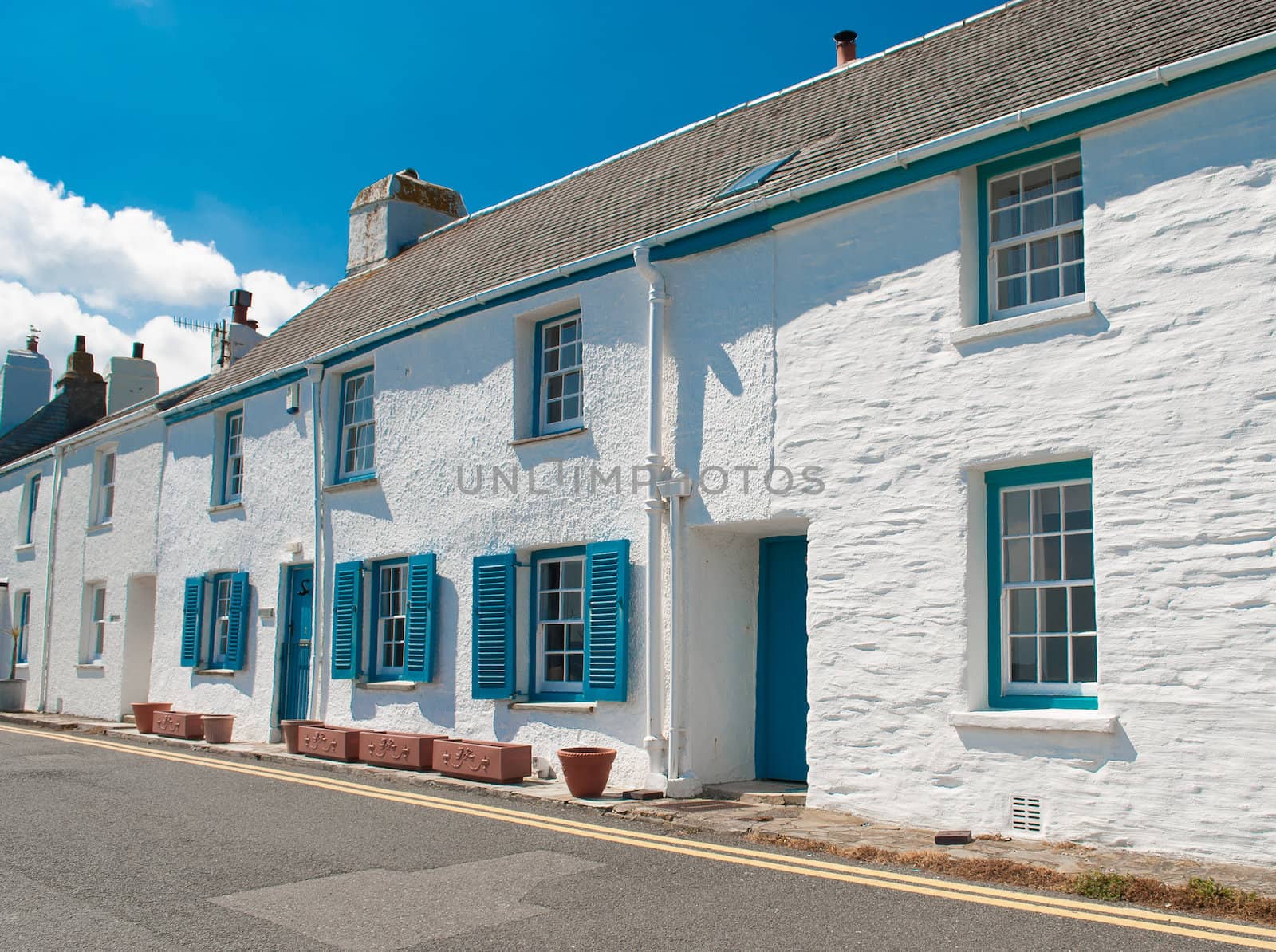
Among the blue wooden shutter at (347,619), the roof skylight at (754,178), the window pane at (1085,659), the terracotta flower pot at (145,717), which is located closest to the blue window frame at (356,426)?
the blue wooden shutter at (347,619)

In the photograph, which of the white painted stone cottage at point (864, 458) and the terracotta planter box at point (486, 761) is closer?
the white painted stone cottage at point (864, 458)

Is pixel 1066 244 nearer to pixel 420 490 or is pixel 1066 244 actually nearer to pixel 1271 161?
pixel 1271 161

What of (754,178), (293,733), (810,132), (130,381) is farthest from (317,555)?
(130,381)

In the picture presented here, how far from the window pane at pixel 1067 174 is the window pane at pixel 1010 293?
77 centimetres

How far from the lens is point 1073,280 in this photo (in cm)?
879

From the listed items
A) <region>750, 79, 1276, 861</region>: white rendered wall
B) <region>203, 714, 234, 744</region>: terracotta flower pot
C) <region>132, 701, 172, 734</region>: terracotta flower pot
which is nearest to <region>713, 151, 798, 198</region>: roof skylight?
<region>750, 79, 1276, 861</region>: white rendered wall

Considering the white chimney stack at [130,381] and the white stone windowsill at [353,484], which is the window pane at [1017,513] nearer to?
the white stone windowsill at [353,484]

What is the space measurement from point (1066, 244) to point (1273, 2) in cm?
215

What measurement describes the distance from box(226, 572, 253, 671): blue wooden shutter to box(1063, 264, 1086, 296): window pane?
42.2ft

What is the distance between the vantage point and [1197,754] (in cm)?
730

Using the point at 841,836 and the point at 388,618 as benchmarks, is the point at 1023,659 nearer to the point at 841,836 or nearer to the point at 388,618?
the point at 841,836

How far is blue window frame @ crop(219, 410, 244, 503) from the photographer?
61.0ft

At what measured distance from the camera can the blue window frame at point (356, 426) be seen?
15.9m

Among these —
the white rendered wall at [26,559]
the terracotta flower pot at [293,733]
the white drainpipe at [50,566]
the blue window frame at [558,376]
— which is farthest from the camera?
the white rendered wall at [26,559]
